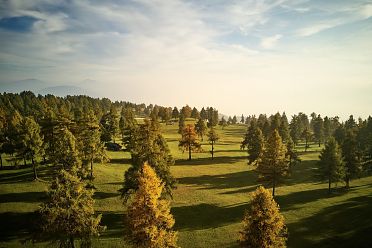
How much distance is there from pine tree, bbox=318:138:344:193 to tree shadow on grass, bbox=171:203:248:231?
18514mm

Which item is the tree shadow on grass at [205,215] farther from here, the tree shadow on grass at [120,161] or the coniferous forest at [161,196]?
the tree shadow on grass at [120,161]

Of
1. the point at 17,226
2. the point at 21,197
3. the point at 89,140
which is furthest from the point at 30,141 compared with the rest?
A: the point at 17,226

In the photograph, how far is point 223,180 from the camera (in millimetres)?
62094

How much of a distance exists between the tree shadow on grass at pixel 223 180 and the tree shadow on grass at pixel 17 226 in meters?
29.5

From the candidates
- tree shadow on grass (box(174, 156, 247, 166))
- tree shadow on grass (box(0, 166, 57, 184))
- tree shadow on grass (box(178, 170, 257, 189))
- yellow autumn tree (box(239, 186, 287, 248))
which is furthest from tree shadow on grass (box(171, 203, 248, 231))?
tree shadow on grass (box(174, 156, 247, 166))

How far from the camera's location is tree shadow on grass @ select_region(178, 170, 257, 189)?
58.2m

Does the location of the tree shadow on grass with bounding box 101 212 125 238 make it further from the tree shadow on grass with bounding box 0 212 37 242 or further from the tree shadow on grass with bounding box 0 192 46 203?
the tree shadow on grass with bounding box 0 192 46 203

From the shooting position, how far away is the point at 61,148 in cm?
3275

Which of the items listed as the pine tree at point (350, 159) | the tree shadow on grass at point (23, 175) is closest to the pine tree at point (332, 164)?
the pine tree at point (350, 159)

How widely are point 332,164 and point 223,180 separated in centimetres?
2245

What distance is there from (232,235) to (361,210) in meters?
22.4

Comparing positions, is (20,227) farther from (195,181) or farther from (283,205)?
(283,205)

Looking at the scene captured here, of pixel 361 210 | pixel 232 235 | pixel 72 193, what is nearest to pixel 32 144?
pixel 72 193

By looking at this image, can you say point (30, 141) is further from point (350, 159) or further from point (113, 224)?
point (350, 159)
